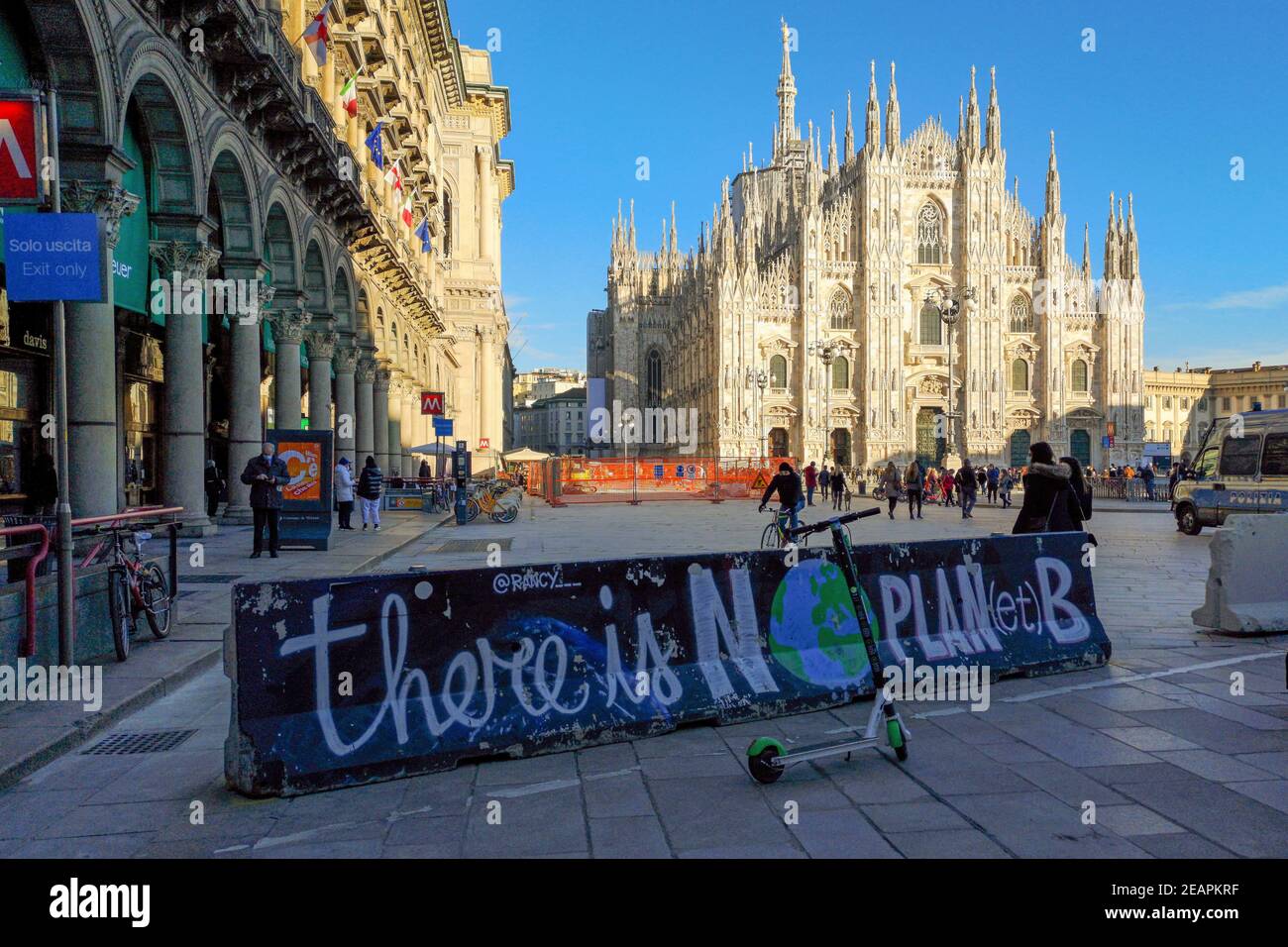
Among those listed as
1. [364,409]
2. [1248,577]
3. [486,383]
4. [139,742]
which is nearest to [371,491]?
[364,409]

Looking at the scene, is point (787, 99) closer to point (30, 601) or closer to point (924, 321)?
point (924, 321)

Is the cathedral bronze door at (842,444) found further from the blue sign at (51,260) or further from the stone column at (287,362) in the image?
the blue sign at (51,260)

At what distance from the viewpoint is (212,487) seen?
Answer: 22406mm

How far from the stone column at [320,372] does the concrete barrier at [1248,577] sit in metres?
20.4

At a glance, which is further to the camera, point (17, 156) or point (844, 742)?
point (17, 156)

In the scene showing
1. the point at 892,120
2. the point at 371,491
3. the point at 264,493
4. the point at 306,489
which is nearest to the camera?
the point at 264,493

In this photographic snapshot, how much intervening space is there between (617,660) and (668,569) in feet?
2.14

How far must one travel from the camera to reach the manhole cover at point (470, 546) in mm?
16831

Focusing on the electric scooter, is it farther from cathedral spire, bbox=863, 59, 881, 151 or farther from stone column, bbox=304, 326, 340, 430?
cathedral spire, bbox=863, 59, 881, 151

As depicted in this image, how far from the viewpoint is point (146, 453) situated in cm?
2220

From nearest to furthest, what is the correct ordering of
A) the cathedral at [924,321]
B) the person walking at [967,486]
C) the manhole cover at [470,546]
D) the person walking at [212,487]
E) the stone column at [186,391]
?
the stone column at [186,391], the manhole cover at [470,546], the person walking at [212,487], the person walking at [967,486], the cathedral at [924,321]

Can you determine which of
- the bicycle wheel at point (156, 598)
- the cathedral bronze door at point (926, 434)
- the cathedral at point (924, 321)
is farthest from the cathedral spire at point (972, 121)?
the bicycle wheel at point (156, 598)

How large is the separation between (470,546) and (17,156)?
12.1 meters
